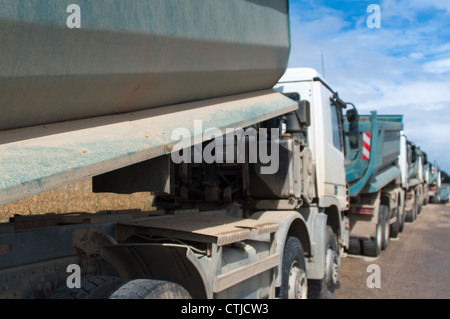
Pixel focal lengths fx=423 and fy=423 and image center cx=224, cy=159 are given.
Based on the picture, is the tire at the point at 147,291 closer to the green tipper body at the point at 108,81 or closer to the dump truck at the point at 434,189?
the green tipper body at the point at 108,81

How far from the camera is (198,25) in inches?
100

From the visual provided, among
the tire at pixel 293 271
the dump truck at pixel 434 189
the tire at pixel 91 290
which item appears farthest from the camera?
the dump truck at pixel 434 189

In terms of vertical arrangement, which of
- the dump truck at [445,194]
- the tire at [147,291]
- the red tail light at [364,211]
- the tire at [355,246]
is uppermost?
the tire at [147,291]

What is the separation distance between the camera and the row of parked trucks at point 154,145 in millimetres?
1706

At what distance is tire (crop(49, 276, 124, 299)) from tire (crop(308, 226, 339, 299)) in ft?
10.5

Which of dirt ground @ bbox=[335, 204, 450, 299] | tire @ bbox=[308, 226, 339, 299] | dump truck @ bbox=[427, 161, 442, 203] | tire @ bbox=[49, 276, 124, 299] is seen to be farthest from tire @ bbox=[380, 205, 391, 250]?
dump truck @ bbox=[427, 161, 442, 203]

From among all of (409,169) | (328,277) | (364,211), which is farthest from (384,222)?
(409,169)

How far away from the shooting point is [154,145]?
2111 millimetres

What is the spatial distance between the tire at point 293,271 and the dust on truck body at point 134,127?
2 cm

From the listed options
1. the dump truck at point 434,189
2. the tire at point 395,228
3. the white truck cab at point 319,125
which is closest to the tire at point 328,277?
the white truck cab at point 319,125

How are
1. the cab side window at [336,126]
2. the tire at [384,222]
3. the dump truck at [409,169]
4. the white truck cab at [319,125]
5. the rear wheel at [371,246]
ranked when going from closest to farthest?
the white truck cab at [319,125], the cab side window at [336,126], the rear wheel at [371,246], the tire at [384,222], the dump truck at [409,169]

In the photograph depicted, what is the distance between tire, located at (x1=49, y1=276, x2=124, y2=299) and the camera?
6.82 ft

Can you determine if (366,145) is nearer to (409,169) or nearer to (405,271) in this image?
(405,271)

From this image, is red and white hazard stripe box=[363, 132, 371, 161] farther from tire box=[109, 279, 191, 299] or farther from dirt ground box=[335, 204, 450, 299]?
tire box=[109, 279, 191, 299]
